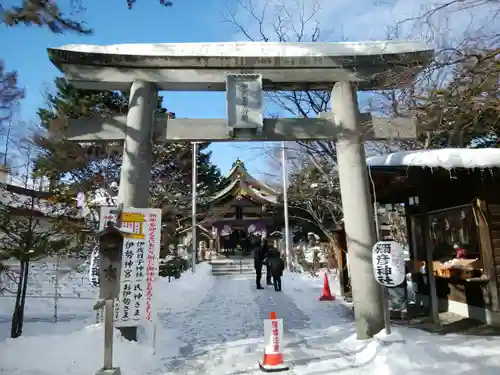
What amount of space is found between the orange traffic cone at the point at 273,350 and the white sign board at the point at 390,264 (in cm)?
200

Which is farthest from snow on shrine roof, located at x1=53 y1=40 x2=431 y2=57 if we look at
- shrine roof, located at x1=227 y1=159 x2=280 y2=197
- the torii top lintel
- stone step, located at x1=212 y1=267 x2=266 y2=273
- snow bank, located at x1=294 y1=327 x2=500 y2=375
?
shrine roof, located at x1=227 y1=159 x2=280 y2=197

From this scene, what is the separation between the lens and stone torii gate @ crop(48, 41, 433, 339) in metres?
7.57

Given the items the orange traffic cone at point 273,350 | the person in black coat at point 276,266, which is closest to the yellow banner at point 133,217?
the orange traffic cone at point 273,350

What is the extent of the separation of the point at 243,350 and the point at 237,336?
3.88 ft

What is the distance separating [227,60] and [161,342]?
230 inches

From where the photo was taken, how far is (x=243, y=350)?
262 inches

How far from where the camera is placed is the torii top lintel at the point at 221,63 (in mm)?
7676

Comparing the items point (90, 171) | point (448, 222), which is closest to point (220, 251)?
point (90, 171)

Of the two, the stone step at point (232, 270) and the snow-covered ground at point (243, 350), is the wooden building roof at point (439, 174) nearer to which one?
the snow-covered ground at point (243, 350)

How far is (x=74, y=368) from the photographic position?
18.7 ft

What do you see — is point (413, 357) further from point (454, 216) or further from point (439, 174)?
point (454, 216)

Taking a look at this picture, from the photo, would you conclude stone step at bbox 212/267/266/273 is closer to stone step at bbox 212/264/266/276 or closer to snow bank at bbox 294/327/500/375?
stone step at bbox 212/264/266/276

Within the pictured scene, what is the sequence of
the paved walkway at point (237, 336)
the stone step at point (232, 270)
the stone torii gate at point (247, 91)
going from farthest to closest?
1. the stone step at point (232, 270)
2. the stone torii gate at point (247, 91)
3. the paved walkway at point (237, 336)

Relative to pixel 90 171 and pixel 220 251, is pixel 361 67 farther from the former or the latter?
pixel 220 251
